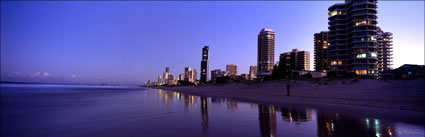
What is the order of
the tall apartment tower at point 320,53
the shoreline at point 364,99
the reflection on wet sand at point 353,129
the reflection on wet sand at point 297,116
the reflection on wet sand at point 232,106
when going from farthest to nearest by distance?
the tall apartment tower at point 320,53
the reflection on wet sand at point 232,106
the shoreline at point 364,99
the reflection on wet sand at point 297,116
the reflection on wet sand at point 353,129

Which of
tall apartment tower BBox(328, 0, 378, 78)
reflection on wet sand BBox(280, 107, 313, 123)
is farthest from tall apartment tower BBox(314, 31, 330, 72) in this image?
reflection on wet sand BBox(280, 107, 313, 123)

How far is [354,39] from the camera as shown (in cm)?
9275

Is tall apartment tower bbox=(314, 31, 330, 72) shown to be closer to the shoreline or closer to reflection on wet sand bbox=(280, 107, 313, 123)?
the shoreline

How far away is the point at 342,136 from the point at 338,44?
107 metres

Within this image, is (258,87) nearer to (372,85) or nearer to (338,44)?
(372,85)

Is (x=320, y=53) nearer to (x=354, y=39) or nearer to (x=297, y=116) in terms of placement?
(x=354, y=39)

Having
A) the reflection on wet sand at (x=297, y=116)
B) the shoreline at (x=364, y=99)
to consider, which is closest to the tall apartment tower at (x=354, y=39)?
the shoreline at (x=364, y=99)

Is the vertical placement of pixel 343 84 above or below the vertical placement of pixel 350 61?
below

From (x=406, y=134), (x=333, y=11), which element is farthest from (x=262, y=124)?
(x=333, y=11)

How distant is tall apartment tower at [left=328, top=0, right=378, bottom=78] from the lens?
8875 centimetres

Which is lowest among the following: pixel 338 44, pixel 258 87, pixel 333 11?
pixel 258 87

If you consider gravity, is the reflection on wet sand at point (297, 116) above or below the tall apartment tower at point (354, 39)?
below

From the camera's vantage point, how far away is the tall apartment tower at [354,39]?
88750 millimetres

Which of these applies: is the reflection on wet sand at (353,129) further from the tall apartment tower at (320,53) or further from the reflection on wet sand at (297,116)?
the tall apartment tower at (320,53)
